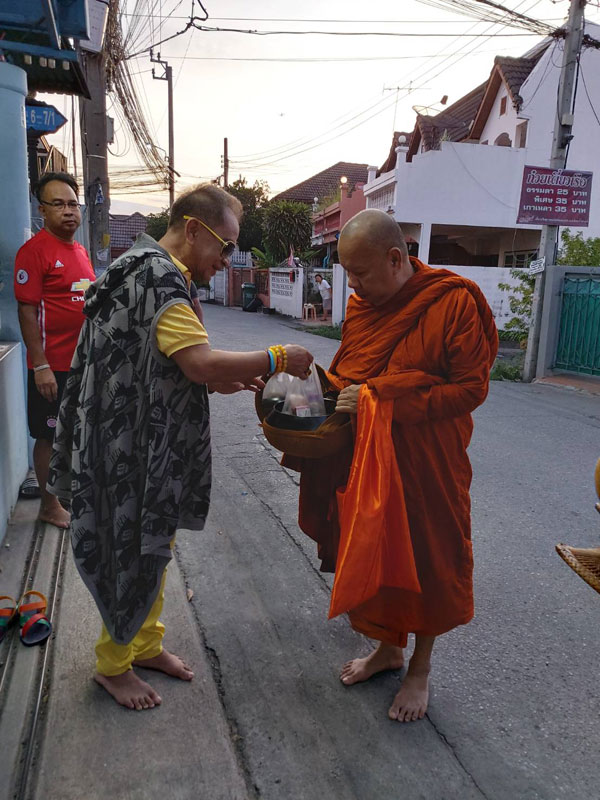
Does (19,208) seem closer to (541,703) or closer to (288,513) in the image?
(288,513)

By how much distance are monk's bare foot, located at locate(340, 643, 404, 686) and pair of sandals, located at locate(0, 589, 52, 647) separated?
1.21 m

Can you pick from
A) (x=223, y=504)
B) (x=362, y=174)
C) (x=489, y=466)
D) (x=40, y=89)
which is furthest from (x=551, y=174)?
(x=362, y=174)

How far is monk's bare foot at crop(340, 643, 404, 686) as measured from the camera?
2.33m

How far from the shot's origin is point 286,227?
2583cm

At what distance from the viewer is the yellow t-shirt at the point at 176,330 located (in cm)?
186

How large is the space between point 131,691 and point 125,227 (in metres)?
54.5

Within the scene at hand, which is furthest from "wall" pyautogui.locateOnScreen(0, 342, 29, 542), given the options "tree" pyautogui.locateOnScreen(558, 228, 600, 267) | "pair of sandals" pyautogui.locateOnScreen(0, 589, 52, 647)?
"tree" pyautogui.locateOnScreen(558, 228, 600, 267)

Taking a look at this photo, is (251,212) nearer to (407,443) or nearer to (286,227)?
(286,227)

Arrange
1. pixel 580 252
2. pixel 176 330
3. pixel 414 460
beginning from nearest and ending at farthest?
pixel 176 330
pixel 414 460
pixel 580 252

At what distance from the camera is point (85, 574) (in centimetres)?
207

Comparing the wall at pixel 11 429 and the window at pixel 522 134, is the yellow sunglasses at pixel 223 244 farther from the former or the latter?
the window at pixel 522 134

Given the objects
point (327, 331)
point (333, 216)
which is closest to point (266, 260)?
point (333, 216)

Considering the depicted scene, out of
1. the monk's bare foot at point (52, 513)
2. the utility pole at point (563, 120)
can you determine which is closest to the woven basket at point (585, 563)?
the monk's bare foot at point (52, 513)

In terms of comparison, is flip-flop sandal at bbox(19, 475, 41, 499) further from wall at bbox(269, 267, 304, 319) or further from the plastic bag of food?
wall at bbox(269, 267, 304, 319)
